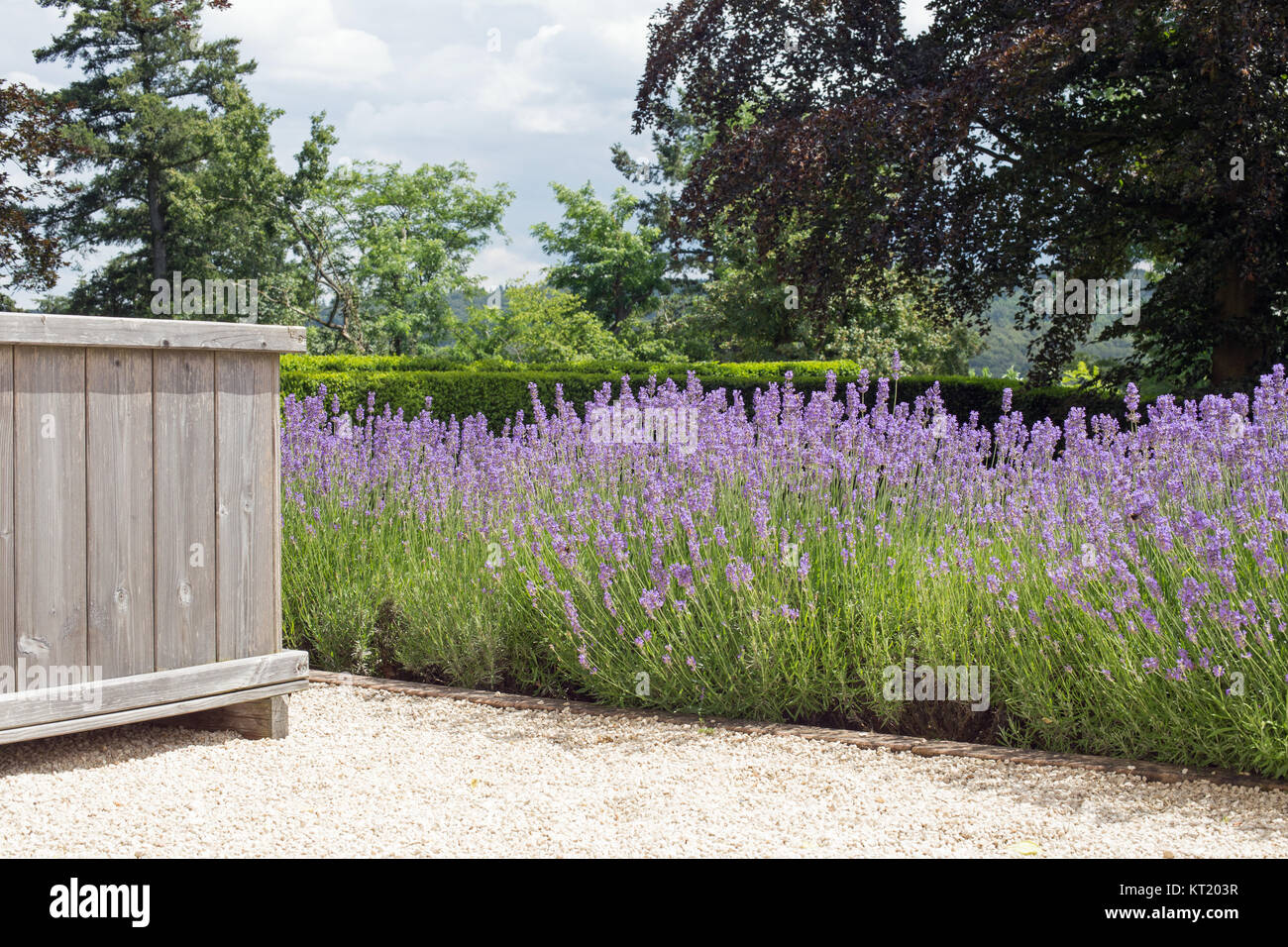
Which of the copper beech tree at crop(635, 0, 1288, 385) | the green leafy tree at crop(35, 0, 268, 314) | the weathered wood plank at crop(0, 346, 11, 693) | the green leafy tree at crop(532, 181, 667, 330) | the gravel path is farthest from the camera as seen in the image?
the green leafy tree at crop(532, 181, 667, 330)

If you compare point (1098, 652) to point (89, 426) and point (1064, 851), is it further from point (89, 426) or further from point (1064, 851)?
point (89, 426)

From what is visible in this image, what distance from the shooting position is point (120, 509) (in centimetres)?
325

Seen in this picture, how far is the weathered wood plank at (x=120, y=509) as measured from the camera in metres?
3.21

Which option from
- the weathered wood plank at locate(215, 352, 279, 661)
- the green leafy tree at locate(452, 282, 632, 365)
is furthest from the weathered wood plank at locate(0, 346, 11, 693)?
the green leafy tree at locate(452, 282, 632, 365)

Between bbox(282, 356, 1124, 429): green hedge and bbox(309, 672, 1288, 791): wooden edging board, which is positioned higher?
bbox(282, 356, 1124, 429): green hedge

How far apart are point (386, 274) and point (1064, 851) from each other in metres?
27.6

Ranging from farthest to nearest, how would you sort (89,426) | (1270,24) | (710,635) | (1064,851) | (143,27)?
1. (143,27)
2. (1270,24)
3. (710,635)
4. (89,426)
5. (1064,851)

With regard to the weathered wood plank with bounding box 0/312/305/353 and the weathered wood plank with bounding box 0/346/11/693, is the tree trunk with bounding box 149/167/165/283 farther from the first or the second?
the weathered wood plank with bounding box 0/346/11/693

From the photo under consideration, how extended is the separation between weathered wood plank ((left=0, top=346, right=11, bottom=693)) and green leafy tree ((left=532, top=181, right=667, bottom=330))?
29438 mm

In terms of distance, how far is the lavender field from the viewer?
312 cm

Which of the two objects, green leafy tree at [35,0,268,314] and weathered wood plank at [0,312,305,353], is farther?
green leafy tree at [35,0,268,314]

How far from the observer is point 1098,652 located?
325cm

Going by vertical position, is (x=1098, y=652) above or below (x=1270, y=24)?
below

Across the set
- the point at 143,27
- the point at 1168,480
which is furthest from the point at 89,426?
the point at 143,27
